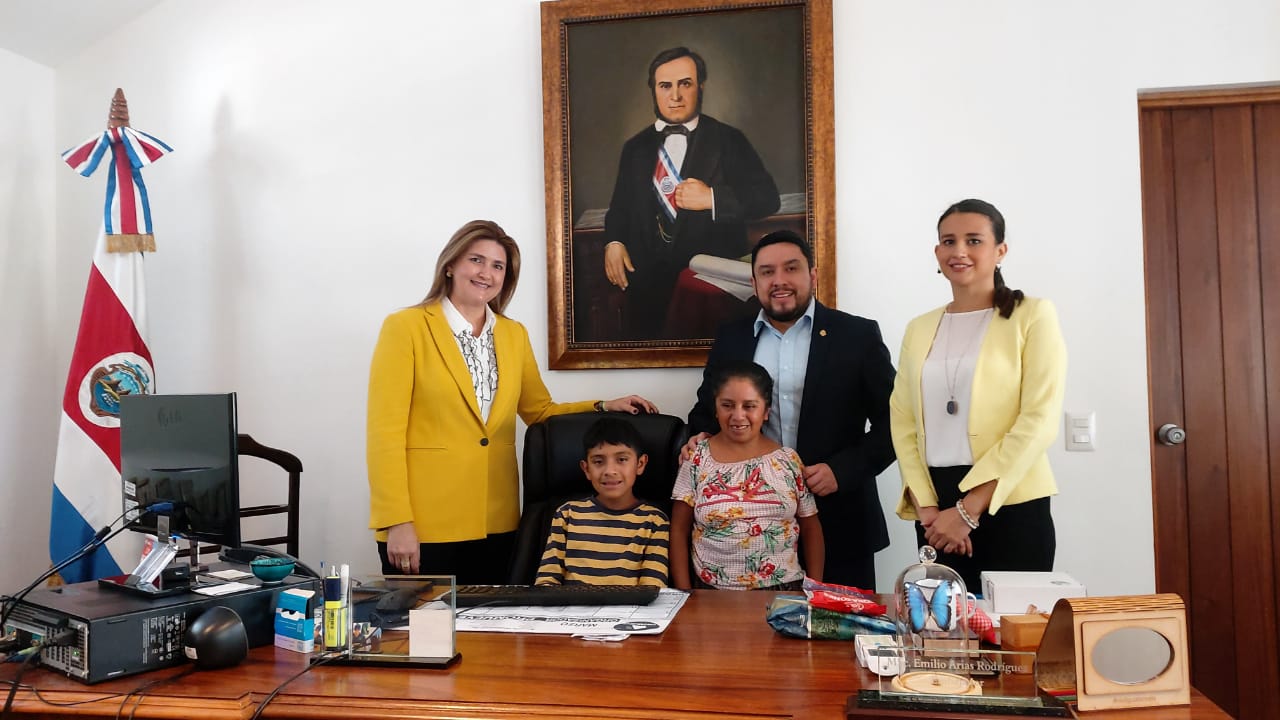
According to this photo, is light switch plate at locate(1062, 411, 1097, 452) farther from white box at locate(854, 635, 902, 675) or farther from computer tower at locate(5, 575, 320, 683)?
computer tower at locate(5, 575, 320, 683)

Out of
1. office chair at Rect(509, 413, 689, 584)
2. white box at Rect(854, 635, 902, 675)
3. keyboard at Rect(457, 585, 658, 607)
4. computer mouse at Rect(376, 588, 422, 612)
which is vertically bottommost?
keyboard at Rect(457, 585, 658, 607)

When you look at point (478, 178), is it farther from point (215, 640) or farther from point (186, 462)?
point (215, 640)

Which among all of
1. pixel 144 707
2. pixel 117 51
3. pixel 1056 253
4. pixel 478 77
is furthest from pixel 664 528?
pixel 117 51

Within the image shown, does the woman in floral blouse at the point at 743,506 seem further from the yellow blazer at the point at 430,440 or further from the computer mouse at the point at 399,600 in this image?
the computer mouse at the point at 399,600

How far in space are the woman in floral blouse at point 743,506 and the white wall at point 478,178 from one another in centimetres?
80

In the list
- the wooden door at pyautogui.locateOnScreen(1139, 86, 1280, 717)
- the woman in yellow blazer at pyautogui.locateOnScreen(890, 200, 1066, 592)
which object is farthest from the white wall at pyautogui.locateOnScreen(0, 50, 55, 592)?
the wooden door at pyautogui.locateOnScreen(1139, 86, 1280, 717)

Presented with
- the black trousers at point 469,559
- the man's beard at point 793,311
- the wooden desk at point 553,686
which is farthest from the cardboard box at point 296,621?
the man's beard at point 793,311

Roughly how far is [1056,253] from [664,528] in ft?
5.49

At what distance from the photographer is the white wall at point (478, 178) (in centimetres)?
288

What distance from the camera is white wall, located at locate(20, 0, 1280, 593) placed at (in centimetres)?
288

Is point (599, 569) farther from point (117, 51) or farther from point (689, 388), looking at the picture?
point (117, 51)

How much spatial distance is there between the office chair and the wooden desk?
806mm

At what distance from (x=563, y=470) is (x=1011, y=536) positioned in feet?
3.85

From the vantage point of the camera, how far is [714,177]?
3.09 m
